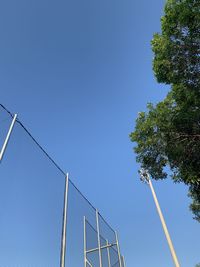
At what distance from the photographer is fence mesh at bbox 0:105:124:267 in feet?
12.9

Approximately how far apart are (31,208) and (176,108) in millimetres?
6112

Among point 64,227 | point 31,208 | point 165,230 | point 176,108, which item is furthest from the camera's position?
point 165,230

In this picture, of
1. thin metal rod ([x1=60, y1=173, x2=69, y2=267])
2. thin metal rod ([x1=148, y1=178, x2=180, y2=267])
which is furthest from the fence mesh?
thin metal rod ([x1=148, y1=178, x2=180, y2=267])

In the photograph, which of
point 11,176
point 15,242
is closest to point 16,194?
point 11,176

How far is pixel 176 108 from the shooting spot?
902 cm

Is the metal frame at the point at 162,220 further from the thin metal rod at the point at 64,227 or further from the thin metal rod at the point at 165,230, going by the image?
the thin metal rod at the point at 64,227

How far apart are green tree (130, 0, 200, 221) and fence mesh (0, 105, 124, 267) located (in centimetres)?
361

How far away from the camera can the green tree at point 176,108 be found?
7586mm

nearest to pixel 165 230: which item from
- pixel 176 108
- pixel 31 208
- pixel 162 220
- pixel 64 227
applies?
pixel 162 220

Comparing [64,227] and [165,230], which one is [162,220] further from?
[64,227]

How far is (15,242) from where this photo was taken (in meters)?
3.88

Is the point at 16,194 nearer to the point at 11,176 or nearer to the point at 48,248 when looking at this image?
the point at 11,176

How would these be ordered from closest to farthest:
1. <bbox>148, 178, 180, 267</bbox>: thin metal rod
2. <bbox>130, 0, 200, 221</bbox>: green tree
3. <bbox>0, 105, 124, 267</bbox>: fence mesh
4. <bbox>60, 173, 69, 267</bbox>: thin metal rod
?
1. <bbox>0, 105, 124, 267</bbox>: fence mesh
2. <bbox>60, 173, 69, 267</bbox>: thin metal rod
3. <bbox>130, 0, 200, 221</bbox>: green tree
4. <bbox>148, 178, 180, 267</bbox>: thin metal rod

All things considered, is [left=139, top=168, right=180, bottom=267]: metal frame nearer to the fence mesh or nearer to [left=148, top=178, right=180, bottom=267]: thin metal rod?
[left=148, top=178, right=180, bottom=267]: thin metal rod
